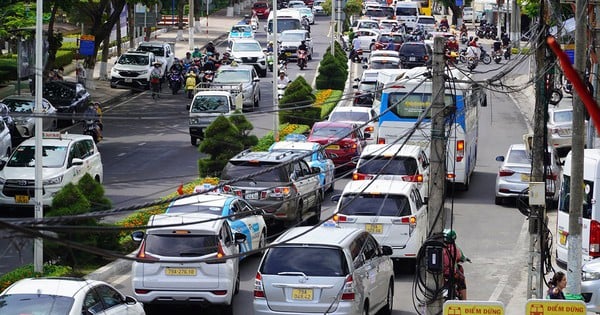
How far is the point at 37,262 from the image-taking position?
71.8 feet

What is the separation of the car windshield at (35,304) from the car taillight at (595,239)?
10.9 metres

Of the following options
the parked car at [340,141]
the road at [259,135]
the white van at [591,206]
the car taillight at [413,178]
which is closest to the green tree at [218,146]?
the road at [259,135]

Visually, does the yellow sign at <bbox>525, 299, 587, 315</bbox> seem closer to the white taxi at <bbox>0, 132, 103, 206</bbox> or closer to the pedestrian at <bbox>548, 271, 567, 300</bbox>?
the pedestrian at <bbox>548, 271, 567, 300</bbox>

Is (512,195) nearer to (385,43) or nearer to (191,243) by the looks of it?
(191,243)

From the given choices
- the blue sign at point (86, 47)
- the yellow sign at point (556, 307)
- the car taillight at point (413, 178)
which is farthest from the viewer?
the blue sign at point (86, 47)

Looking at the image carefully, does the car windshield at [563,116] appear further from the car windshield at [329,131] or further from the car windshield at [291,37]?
the car windshield at [291,37]

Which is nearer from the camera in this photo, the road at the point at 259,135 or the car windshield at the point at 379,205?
the road at the point at 259,135

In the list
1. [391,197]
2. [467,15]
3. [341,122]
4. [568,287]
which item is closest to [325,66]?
[341,122]

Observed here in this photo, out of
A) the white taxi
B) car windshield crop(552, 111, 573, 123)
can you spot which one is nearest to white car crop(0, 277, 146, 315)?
the white taxi

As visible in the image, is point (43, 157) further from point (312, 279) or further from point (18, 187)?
point (312, 279)

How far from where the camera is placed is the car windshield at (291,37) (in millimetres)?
71875

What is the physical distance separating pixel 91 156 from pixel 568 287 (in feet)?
49.0

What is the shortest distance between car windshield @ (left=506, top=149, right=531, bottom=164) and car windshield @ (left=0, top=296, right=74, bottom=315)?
19.1m

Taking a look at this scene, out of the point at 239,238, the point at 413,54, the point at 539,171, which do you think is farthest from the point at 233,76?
the point at 539,171
